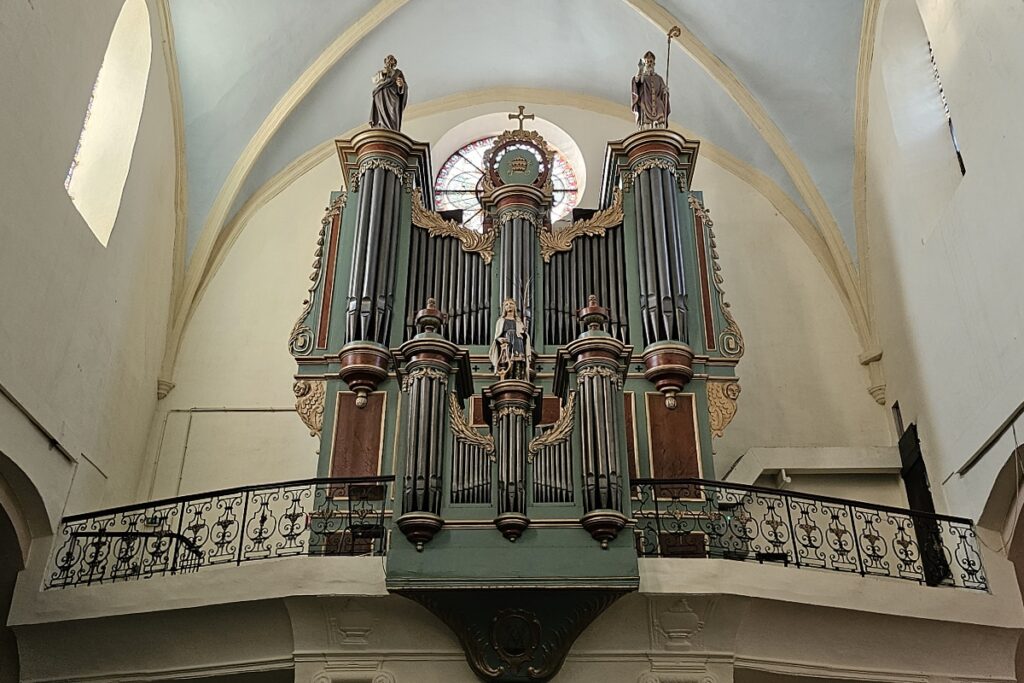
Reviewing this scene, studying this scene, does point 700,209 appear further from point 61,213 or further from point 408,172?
point 61,213

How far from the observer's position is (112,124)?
37.7 feet

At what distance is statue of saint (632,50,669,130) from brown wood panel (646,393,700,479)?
3658 mm

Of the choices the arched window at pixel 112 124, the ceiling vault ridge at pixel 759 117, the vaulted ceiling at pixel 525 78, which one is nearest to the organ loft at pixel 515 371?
the ceiling vault ridge at pixel 759 117

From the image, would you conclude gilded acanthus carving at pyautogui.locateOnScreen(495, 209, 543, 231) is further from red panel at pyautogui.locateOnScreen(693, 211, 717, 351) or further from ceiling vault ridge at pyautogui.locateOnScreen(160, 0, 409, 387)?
ceiling vault ridge at pyautogui.locateOnScreen(160, 0, 409, 387)

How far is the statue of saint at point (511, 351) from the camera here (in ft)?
28.0

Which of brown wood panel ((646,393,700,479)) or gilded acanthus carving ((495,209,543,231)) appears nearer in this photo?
brown wood panel ((646,393,700,479))

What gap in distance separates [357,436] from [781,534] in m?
3.96

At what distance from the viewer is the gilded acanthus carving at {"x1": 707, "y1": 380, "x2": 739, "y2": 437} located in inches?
405

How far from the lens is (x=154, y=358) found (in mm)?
12625

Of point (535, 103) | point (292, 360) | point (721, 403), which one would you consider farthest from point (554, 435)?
point (535, 103)

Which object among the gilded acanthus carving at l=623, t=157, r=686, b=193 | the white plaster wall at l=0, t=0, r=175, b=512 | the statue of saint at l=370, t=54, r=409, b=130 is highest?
the statue of saint at l=370, t=54, r=409, b=130

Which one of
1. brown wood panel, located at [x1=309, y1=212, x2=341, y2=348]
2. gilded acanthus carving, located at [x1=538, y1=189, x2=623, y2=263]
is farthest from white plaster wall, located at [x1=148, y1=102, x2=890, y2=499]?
gilded acanthus carving, located at [x1=538, y1=189, x2=623, y2=263]

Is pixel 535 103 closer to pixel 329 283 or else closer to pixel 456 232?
pixel 456 232

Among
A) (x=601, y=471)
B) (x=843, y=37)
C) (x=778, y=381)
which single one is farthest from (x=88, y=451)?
(x=843, y=37)
